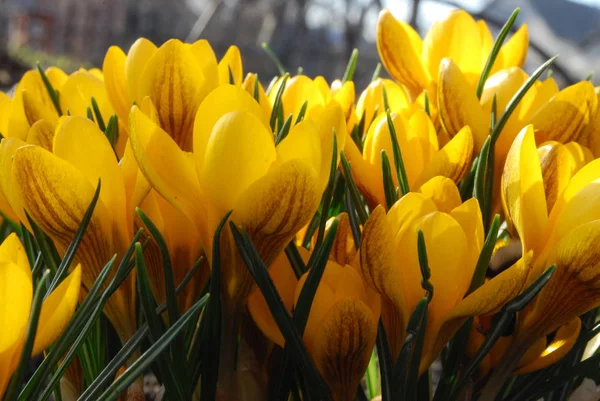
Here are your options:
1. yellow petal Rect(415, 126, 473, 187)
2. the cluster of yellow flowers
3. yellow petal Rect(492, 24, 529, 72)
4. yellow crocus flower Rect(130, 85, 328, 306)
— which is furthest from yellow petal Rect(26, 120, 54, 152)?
yellow petal Rect(492, 24, 529, 72)

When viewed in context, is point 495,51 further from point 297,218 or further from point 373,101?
point 297,218

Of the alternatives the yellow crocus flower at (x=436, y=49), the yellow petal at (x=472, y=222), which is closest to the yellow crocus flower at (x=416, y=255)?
the yellow petal at (x=472, y=222)

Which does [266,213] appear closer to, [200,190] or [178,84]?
[200,190]

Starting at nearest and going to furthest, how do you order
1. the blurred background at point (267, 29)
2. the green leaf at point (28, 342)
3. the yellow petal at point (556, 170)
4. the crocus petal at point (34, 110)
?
the green leaf at point (28, 342) → the yellow petal at point (556, 170) → the crocus petal at point (34, 110) → the blurred background at point (267, 29)

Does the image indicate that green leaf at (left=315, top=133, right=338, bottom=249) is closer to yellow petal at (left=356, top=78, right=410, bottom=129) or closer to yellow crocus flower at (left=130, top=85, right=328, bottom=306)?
yellow crocus flower at (left=130, top=85, right=328, bottom=306)

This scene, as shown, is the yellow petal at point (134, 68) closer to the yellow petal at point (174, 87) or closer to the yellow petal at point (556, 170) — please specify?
the yellow petal at point (174, 87)

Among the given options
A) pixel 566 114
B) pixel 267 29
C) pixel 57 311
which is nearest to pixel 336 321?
pixel 57 311
